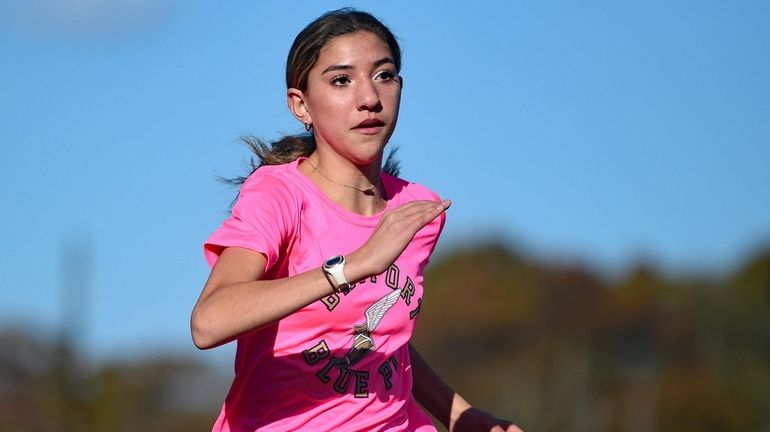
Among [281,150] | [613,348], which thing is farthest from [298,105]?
[613,348]

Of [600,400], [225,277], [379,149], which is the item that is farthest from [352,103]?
[600,400]

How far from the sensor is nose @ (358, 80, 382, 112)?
15.9 ft

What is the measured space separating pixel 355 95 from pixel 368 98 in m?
0.06

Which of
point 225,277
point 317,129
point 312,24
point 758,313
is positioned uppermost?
point 312,24

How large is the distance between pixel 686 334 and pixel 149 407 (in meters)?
22.8

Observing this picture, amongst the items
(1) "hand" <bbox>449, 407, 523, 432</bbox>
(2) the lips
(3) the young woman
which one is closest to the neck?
(3) the young woman

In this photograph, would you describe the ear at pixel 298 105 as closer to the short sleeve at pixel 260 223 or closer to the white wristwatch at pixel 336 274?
the short sleeve at pixel 260 223

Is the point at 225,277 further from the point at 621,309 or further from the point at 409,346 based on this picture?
the point at 621,309

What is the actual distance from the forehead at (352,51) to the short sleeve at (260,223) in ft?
1.67

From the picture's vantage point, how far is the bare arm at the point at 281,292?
4211 millimetres

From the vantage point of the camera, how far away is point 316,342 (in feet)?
15.8

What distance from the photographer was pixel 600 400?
51.0 meters

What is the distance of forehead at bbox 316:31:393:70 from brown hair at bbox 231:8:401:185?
0.02m

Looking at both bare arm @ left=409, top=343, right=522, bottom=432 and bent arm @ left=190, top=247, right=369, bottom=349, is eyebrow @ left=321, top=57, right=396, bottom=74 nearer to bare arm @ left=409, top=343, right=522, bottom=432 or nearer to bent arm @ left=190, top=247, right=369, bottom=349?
bent arm @ left=190, top=247, right=369, bottom=349
